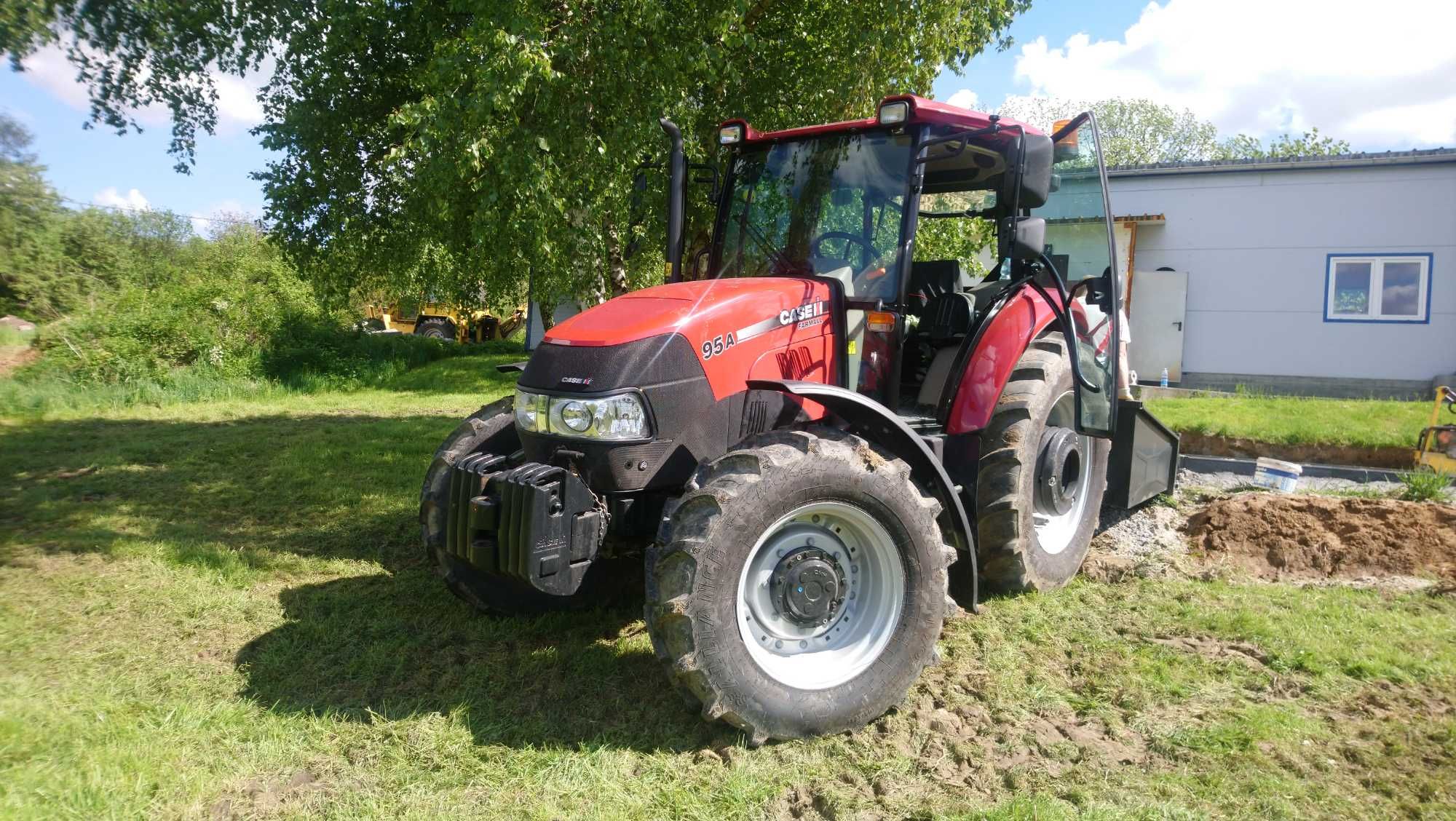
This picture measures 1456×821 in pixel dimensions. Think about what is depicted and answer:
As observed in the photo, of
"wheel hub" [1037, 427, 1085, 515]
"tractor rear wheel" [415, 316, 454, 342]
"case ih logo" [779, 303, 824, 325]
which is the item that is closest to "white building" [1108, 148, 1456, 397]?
"wheel hub" [1037, 427, 1085, 515]

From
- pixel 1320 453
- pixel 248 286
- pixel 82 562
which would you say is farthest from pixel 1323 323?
pixel 248 286

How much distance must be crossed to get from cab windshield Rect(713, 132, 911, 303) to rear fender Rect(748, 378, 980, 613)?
30.8 inches

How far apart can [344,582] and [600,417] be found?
8.48 feet

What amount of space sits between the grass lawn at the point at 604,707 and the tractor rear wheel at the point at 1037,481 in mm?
221

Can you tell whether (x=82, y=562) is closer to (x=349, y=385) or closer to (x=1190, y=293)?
(x=349, y=385)

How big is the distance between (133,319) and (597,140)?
11617mm

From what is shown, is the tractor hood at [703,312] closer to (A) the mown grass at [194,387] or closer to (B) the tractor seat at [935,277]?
(B) the tractor seat at [935,277]

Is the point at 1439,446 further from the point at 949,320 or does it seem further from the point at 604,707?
the point at 604,707

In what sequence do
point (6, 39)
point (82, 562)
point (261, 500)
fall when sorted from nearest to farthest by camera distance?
point (6, 39), point (82, 562), point (261, 500)

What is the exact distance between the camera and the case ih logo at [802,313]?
4.00 metres

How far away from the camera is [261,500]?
7.16m

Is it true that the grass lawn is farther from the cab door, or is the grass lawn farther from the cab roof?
the cab roof

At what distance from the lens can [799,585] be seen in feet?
11.5

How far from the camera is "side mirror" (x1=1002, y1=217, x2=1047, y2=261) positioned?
4.20 metres
